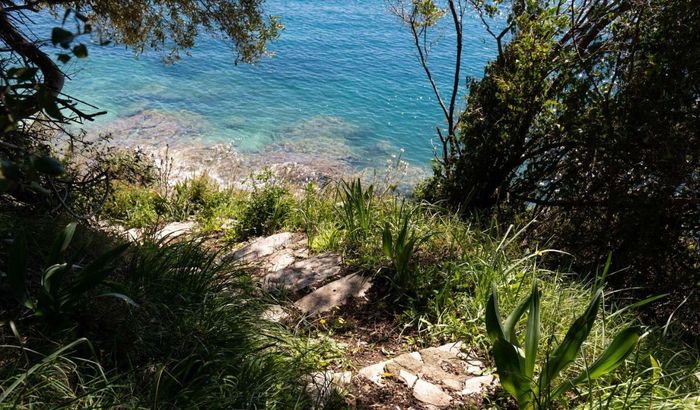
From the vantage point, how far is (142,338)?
9.52 feet

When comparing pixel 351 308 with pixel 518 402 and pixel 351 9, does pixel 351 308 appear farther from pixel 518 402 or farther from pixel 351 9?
pixel 351 9

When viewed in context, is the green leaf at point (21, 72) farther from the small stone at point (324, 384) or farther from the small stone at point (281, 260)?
the small stone at point (281, 260)

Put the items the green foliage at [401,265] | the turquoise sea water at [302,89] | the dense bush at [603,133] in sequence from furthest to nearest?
Result: the turquoise sea water at [302,89] < the dense bush at [603,133] < the green foliage at [401,265]

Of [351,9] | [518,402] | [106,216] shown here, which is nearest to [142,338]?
[518,402]

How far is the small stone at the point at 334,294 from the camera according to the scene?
3971 mm

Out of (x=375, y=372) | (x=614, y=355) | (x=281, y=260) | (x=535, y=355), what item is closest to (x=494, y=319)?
(x=535, y=355)

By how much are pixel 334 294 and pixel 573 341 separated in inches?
75.9

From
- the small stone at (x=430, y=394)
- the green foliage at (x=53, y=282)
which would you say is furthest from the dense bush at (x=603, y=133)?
the green foliage at (x=53, y=282)

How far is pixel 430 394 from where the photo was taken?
9.86 ft

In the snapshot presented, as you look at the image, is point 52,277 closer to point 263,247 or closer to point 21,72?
point 21,72

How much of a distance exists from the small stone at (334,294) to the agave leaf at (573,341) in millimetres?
1736

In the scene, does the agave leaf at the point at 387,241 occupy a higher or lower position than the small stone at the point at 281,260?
higher

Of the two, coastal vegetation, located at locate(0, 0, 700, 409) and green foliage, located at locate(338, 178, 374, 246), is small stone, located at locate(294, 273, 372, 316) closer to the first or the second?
coastal vegetation, located at locate(0, 0, 700, 409)

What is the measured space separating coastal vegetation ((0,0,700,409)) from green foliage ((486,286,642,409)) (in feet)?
0.04
